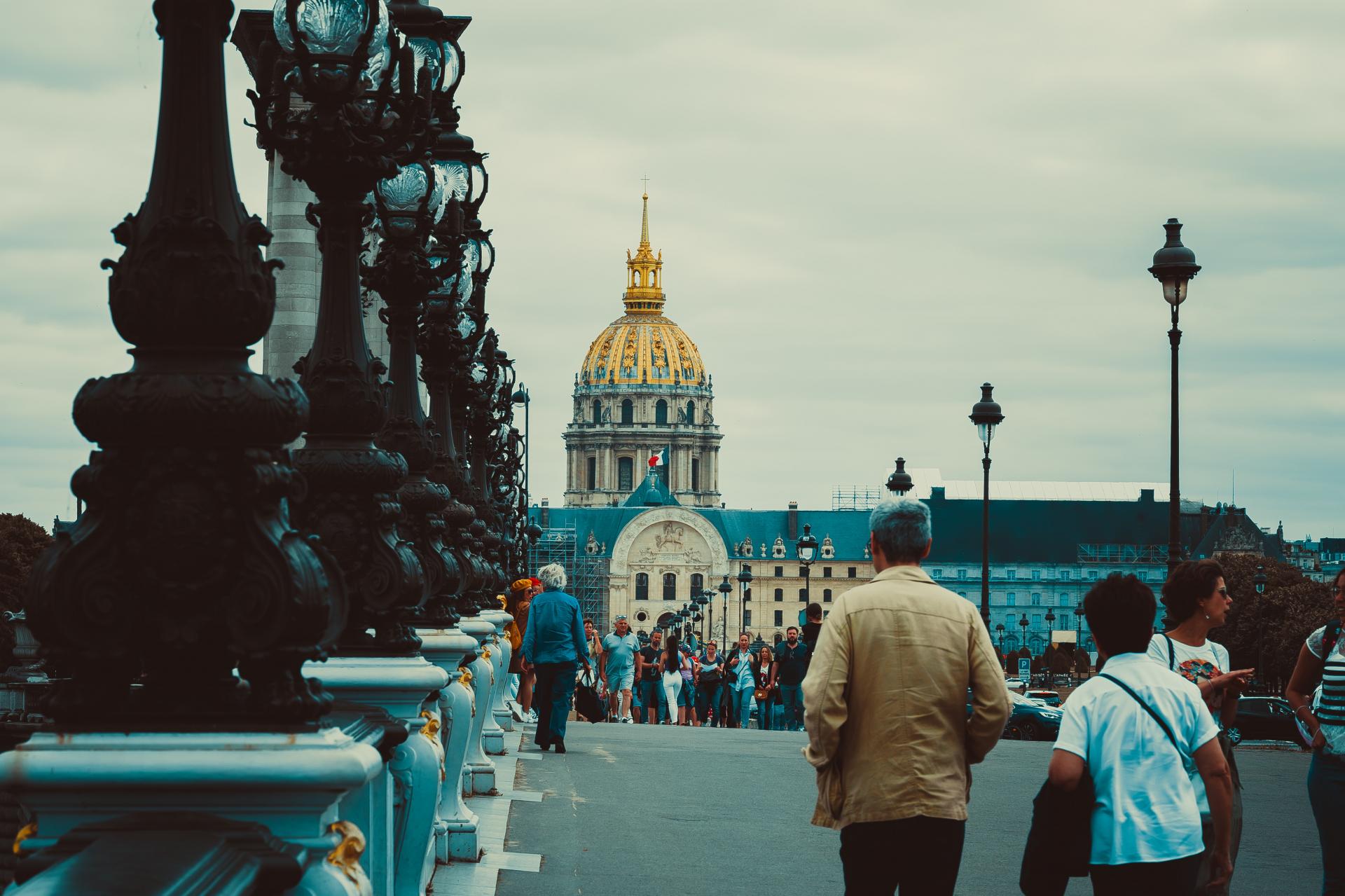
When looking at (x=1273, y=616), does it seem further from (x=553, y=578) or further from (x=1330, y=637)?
Answer: (x=1330, y=637)

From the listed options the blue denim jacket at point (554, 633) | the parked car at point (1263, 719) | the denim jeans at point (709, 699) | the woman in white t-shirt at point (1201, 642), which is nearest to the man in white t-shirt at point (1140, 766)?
the woman in white t-shirt at point (1201, 642)

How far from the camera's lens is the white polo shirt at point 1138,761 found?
6.13m

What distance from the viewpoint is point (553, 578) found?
674 inches

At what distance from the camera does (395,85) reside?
7.19m

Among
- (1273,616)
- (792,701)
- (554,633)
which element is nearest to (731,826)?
(554,633)

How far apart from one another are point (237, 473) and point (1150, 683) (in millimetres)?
3307

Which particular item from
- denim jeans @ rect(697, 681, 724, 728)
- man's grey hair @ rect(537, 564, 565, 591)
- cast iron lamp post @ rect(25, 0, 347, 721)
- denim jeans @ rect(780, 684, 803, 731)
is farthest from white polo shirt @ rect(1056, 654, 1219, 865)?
denim jeans @ rect(697, 681, 724, 728)

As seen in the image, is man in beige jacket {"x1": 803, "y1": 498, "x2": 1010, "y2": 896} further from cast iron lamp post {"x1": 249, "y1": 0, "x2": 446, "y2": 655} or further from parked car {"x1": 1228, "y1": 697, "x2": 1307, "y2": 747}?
parked car {"x1": 1228, "y1": 697, "x2": 1307, "y2": 747}

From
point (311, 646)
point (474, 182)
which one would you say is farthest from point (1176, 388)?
point (311, 646)

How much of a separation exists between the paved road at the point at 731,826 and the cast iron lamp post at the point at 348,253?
3.50 meters

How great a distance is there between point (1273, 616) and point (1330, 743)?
80.0m

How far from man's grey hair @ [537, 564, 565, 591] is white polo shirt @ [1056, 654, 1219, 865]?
1079cm

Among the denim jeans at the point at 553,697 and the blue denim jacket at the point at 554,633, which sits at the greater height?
the blue denim jacket at the point at 554,633

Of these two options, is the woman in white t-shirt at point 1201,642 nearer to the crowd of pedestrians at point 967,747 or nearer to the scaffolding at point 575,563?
the crowd of pedestrians at point 967,747
